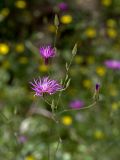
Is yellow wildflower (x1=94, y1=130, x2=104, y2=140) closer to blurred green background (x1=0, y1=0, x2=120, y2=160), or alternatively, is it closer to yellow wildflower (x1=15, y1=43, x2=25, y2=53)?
blurred green background (x1=0, y1=0, x2=120, y2=160)

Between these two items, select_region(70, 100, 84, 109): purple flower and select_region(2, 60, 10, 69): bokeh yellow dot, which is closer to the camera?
select_region(70, 100, 84, 109): purple flower

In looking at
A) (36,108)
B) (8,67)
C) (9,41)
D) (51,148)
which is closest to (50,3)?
(9,41)

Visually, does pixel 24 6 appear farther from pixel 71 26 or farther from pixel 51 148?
pixel 51 148

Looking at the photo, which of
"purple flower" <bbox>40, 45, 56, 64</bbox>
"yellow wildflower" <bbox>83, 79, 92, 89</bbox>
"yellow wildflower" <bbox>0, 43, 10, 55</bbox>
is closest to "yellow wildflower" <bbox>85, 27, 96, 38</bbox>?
"yellow wildflower" <bbox>83, 79, 92, 89</bbox>

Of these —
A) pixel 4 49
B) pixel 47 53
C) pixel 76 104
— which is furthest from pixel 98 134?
pixel 47 53

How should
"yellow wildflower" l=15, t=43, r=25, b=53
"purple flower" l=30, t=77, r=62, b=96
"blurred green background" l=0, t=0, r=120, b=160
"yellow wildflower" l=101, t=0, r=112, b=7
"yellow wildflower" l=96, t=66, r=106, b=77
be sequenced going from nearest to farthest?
1. "purple flower" l=30, t=77, r=62, b=96
2. "blurred green background" l=0, t=0, r=120, b=160
3. "yellow wildflower" l=96, t=66, r=106, b=77
4. "yellow wildflower" l=15, t=43, r=25, b=53
5. "yellow wildflower" l=101, t=0, r=112, b=7

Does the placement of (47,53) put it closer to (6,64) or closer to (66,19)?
(6,64)

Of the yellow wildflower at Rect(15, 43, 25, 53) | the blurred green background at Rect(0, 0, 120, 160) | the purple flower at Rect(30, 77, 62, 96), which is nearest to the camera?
the purple flower at Rect(30, 77, 62, 96)

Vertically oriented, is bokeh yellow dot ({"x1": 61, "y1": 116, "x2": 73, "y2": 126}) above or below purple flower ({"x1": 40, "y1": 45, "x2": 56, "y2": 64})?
below
